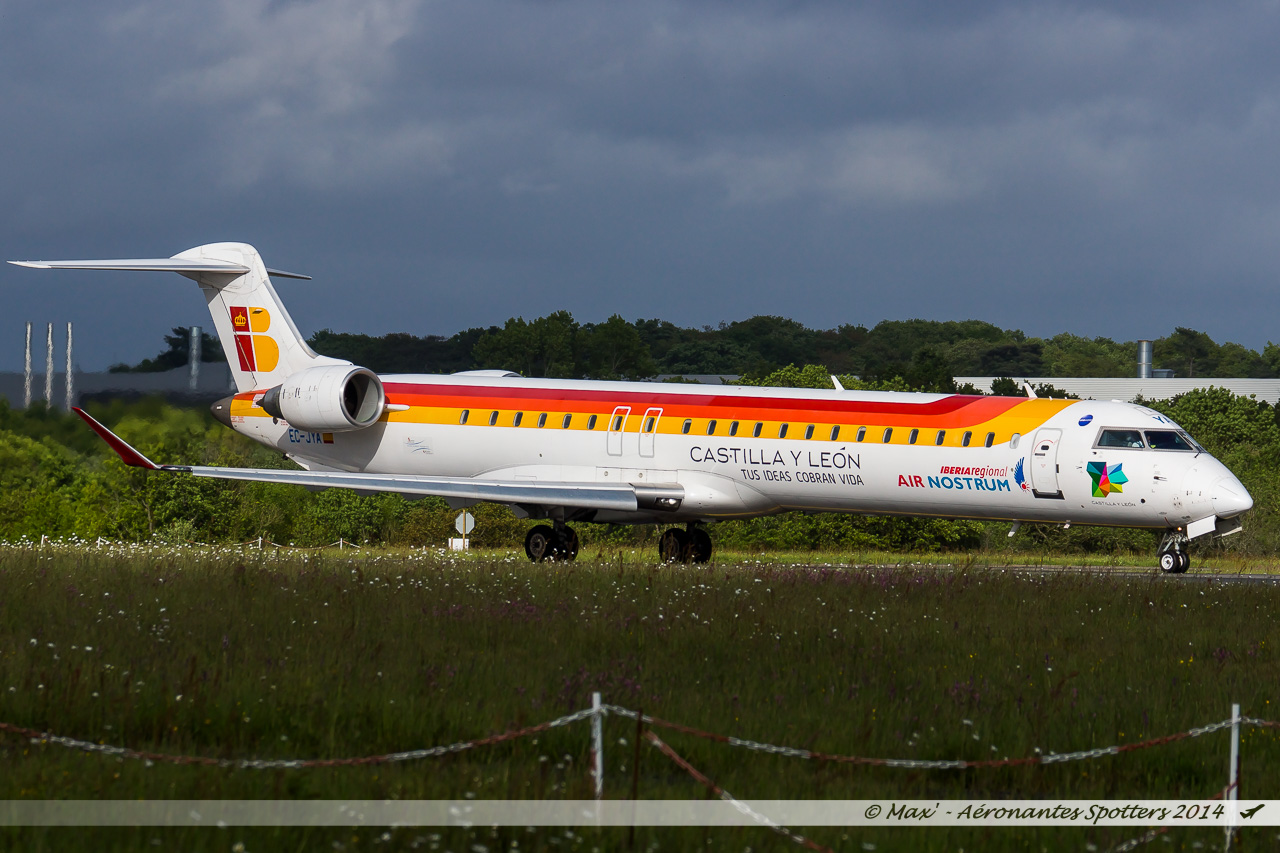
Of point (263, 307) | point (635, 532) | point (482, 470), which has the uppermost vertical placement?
point (263, 307)

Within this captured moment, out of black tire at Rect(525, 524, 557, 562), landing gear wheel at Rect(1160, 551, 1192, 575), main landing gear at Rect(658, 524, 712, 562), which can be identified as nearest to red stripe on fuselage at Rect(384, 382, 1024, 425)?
black tire at Rect(525, 524, 557, 562)

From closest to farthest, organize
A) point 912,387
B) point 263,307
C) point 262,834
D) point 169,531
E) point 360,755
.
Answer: point 262,834
point 360,755
point 263,307
point 169,531
point 912,387

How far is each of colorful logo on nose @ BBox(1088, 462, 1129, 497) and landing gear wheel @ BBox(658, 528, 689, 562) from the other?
8089 mm

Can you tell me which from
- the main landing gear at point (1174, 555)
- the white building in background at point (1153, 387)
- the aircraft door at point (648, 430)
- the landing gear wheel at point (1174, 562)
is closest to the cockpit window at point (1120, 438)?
the main landing gear at point (1174, 555)

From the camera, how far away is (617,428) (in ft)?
83.8

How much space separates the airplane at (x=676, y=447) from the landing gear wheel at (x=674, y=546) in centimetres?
5

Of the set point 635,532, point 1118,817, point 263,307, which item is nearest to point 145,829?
point 1118,817

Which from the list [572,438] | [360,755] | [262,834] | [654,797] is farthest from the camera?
[572,438]

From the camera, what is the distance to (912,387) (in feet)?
250

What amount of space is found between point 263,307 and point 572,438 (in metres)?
8.22

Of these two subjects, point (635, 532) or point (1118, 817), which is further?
point (635, 532)

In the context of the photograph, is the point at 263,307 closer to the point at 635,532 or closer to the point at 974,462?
the point at 974,462

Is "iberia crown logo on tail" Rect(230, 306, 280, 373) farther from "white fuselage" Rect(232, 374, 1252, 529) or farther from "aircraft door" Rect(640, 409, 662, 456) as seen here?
"aircraft door" Rect(640, 409, 662, 456)

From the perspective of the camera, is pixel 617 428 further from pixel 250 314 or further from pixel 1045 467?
pixel 250 314
